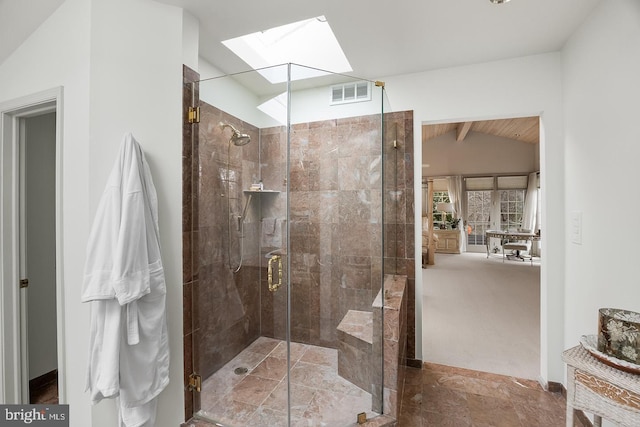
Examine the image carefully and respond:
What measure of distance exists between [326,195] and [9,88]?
7.65ft

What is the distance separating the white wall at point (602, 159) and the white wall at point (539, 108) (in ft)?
0.27

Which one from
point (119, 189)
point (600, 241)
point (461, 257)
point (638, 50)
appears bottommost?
point (461, 257)

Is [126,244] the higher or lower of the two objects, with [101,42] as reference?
lower

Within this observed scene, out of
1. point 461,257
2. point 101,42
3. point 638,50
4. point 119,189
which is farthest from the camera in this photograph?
point 461,257

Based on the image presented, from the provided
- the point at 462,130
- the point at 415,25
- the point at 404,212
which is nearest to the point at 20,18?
the point at 415,25

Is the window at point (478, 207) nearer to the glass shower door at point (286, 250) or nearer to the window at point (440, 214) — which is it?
the window at point (440, 214)

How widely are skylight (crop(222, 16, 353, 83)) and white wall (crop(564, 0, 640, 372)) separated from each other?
1.59 metres

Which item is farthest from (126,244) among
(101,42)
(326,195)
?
(326,195)

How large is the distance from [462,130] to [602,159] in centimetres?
611

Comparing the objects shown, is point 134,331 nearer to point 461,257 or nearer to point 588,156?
point 588,156

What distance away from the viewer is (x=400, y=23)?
184 cm

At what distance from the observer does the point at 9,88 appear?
197 cm

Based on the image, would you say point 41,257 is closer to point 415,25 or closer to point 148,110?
point 148,110

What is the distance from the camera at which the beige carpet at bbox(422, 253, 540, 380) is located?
8.87 feet
